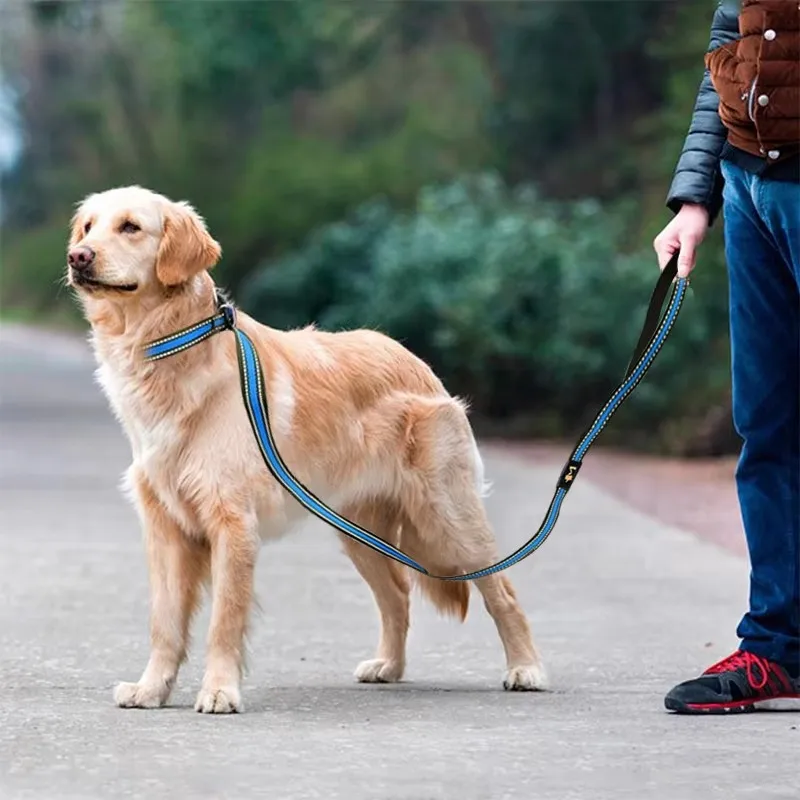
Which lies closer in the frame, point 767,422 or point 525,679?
point 767,422

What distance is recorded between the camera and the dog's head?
20.4 feet

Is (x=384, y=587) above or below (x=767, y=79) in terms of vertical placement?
below

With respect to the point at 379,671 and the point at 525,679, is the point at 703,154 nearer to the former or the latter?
the point at 525,679

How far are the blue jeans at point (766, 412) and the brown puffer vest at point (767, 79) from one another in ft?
0.64

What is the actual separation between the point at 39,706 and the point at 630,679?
2111 millimetres

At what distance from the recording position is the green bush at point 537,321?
1986 cm

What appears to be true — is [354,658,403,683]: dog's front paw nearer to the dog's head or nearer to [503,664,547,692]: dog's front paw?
[503,664,547,692]: dog's front paw

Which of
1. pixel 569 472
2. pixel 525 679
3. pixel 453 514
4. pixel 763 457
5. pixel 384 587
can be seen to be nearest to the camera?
pixel 763 457

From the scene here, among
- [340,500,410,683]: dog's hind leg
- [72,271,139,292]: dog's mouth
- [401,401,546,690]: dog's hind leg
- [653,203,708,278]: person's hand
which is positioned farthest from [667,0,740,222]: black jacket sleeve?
[72,271,139,292]: dog's mouth

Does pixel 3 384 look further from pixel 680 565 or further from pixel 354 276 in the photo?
pixel 680 565

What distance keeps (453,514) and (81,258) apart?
1.65 meters

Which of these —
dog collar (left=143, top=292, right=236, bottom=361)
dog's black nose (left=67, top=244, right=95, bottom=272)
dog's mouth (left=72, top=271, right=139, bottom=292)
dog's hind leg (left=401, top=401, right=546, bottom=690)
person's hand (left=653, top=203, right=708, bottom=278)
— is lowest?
dog's hind leg (left=401, top=401, right=546, bottom=690)

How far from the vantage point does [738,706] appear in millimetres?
5941

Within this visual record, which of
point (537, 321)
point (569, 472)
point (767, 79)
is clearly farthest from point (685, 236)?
point (537, 321)
